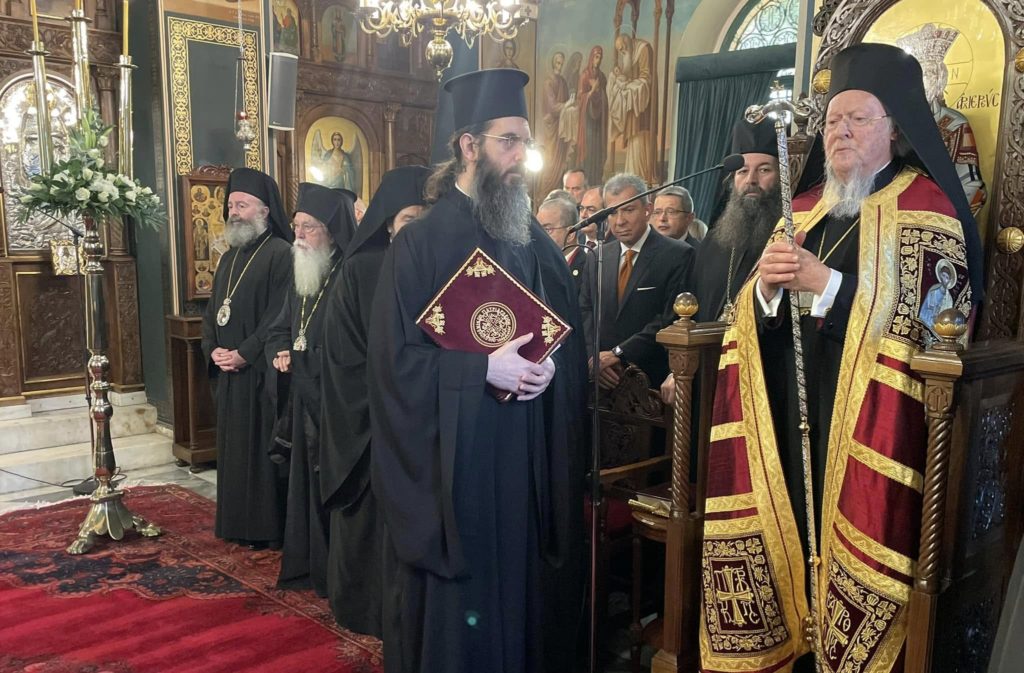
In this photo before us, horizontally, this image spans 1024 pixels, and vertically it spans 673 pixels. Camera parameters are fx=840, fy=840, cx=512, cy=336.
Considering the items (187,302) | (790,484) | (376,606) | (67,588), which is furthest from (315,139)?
(790,484)

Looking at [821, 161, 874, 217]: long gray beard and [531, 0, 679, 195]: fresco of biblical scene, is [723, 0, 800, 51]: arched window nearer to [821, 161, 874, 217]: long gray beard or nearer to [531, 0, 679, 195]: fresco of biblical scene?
[531, 0, 679, 195]: fresco of biblical scene

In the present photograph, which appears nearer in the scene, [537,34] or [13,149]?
[13,149]

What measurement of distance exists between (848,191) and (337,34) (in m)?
8.35

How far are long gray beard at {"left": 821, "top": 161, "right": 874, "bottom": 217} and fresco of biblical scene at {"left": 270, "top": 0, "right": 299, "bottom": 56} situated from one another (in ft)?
26.0

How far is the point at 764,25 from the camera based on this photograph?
863 cm

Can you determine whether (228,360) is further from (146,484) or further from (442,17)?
(442,17)

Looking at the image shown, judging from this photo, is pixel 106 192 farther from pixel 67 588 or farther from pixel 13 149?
pixel 13 149

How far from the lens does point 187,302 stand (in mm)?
7020

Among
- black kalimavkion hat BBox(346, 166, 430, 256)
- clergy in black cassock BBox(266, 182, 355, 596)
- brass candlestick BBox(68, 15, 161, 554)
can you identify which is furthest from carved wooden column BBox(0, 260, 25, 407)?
black kalimavkion hat BBox(346, 166, 430, 256)

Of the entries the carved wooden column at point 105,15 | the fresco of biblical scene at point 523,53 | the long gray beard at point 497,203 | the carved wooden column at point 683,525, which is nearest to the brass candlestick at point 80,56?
the long gray beard at point 497,203

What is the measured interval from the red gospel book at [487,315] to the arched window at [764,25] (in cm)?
687

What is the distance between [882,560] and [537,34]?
973 centimetres

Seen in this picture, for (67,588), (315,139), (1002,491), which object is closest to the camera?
(1002,491)

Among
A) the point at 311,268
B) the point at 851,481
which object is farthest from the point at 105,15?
the point at 851,481
